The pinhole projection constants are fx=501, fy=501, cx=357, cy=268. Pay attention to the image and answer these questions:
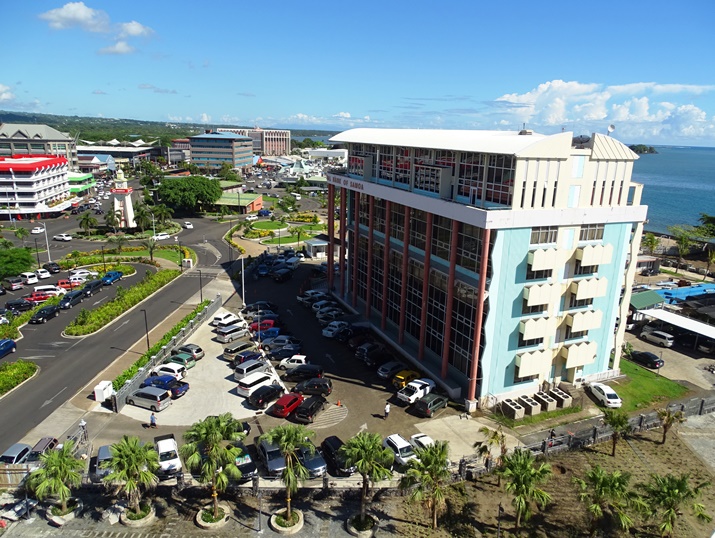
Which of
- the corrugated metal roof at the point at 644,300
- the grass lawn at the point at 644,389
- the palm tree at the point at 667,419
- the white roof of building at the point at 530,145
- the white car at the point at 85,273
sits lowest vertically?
the grass lawn at the point at 644,389

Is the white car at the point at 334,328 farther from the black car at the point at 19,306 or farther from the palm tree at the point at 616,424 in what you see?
the black car at the point at 19,306

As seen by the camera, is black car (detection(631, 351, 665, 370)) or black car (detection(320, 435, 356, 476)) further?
black car (detection(631, 351, 665, 370))

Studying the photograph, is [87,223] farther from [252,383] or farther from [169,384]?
[252,383]

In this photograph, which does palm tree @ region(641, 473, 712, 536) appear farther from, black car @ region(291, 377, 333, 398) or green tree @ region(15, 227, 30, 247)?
green tree @ region(15, 227, 30, 247)

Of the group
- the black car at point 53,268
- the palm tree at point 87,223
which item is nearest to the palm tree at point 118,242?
the palm tree at point 87,223

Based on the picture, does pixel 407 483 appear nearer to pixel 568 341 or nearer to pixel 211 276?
pixel 568 341

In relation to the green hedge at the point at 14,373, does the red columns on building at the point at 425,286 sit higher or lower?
higher

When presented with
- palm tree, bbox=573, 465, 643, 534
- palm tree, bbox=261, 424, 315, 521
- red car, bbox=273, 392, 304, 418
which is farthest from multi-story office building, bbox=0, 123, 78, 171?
palm tree, bbox=573, 465, 643, 534
